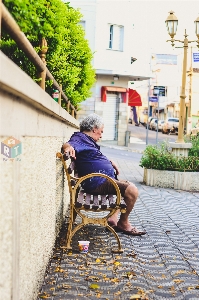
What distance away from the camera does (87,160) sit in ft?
21.4

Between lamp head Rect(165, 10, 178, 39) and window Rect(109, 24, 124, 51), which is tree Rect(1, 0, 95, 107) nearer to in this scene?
lamp head Rect(165, 10, 178, 39)

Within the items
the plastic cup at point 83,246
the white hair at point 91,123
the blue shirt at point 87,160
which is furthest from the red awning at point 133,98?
the plastic cup at point 83,246

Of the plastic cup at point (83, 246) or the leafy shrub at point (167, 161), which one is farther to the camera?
the leafy shrub at point (167, 161)

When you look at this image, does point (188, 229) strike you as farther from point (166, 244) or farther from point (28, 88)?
point (28, 88)

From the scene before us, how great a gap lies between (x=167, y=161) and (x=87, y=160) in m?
6.67

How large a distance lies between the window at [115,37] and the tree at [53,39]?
20038 millimetres

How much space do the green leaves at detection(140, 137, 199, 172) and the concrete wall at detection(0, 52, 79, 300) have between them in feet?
27.0

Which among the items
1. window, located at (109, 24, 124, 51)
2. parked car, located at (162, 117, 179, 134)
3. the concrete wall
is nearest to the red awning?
window, located at (109, 24, 124, 51)

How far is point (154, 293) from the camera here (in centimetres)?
451

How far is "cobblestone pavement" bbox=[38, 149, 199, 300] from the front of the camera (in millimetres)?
4496

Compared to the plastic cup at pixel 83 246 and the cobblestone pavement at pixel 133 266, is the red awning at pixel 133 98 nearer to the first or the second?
the cobblestone pavement at pixel 133 266

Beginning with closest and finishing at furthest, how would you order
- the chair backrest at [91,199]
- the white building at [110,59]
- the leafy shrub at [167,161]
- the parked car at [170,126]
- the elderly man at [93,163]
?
1. the chair backrest at [91,199]
2. the elderly man at [93,163]
3. the leafy shrub at [167,161]
4. the white building at [110,59]
5. the parked car at [170,126]

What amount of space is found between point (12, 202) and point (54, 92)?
440 centimetres

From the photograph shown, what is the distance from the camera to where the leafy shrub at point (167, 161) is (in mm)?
12930
